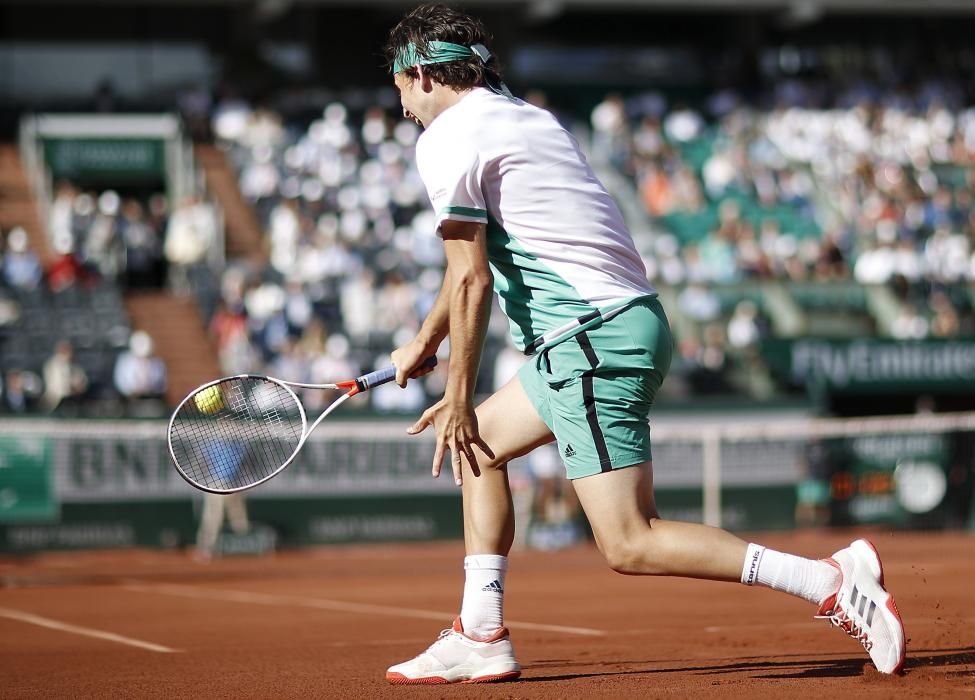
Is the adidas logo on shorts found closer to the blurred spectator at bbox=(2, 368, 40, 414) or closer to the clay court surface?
the clay court surface

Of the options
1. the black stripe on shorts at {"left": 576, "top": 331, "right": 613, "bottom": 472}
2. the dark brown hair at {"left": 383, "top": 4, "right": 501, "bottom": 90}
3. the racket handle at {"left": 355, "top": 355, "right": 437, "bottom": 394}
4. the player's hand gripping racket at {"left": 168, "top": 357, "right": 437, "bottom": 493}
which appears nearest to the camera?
the black stripe on shorts at {"left": 576, "top": 331, "right": 613, "bottom": 472}

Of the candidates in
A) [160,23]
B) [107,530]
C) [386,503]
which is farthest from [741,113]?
[107,530]

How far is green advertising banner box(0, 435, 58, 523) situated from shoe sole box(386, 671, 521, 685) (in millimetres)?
10940

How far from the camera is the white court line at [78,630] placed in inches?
299

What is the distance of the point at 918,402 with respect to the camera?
67.6ft

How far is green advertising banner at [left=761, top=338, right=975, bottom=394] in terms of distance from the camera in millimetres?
19281

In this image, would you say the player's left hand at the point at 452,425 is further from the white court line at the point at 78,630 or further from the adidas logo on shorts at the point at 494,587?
the white court line at the point at 78,630

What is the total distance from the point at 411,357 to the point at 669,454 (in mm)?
12272

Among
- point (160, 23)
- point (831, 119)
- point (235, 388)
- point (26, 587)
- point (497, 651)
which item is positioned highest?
point (160, 23)

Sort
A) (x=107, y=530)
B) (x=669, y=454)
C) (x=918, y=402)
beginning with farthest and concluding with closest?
(x=918, y=402)
(x=669, y=454)
(x=107, y=530)

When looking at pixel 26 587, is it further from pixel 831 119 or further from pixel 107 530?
pixel 831 119

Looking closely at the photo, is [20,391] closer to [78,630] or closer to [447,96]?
[78,630]

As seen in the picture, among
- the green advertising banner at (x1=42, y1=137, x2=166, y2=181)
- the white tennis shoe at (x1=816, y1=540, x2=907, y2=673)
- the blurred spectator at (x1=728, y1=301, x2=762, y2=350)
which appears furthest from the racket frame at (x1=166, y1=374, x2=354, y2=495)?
the green advertising banner at (x1=42, y1=137, x2=166, y2=181)

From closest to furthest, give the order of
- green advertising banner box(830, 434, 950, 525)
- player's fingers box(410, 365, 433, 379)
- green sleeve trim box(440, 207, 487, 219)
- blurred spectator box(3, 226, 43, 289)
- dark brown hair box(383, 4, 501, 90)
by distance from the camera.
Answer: green sleeve trim box(440, 207, 487, 219), dark brown hair box(383, 4, 501, 90), player's fingers box(410, 365, 433, 379), green advertising banner box(830, 434, 950, 525), blurred spectator box(3, 226, 43, 289)
